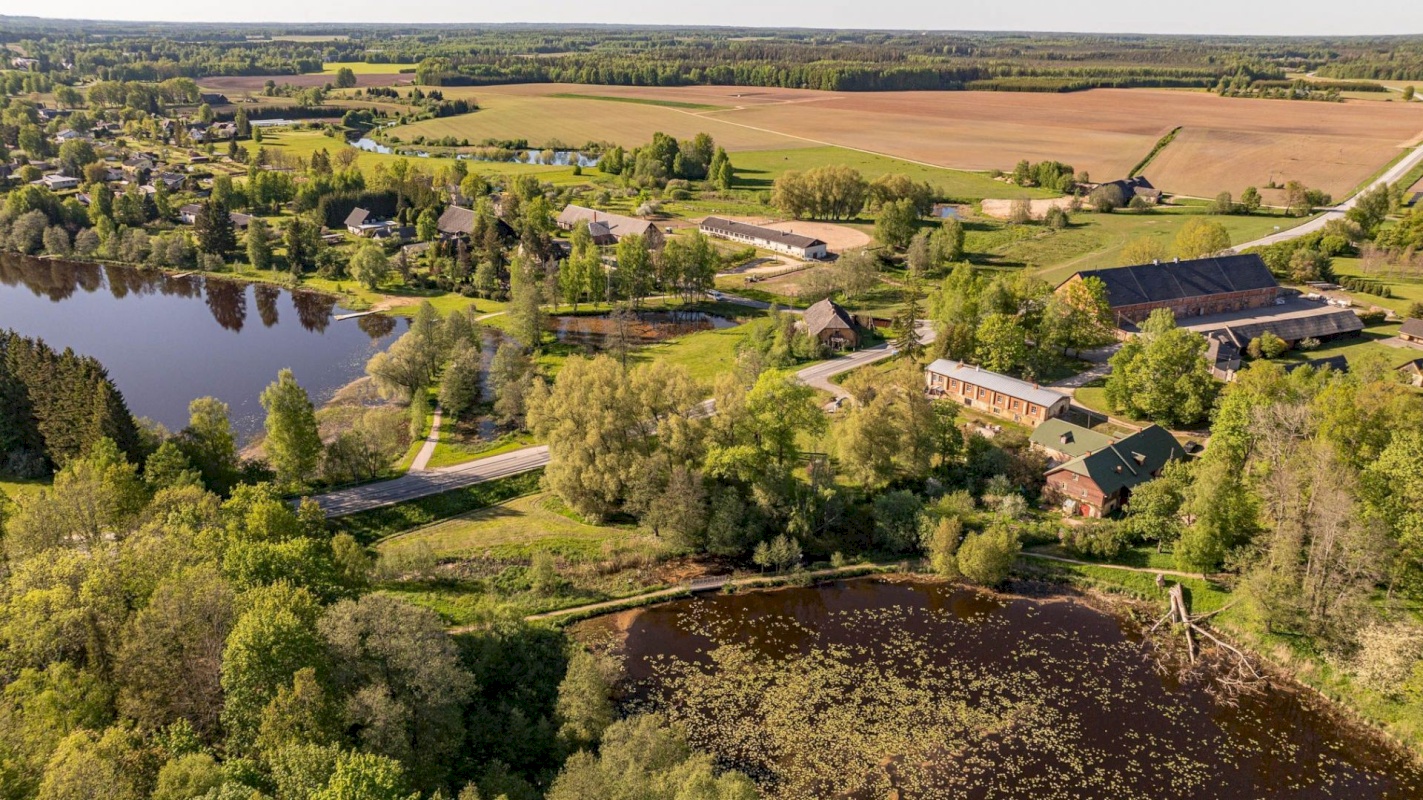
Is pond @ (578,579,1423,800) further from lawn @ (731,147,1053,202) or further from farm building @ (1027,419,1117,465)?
lawn @ (731,147,1053,202)

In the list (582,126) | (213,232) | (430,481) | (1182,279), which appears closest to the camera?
(430,481)

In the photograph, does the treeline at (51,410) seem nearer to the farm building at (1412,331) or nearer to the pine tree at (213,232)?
the pine tree at (213,232)

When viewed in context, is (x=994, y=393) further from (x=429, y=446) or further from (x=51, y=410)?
(x=51, y=410)

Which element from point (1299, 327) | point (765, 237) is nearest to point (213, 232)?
point (765, 237)

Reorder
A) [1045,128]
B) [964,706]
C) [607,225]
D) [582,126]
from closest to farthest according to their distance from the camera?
1. [964,706]
2. [607,225]
3. [1045,128]
4. [582,126]

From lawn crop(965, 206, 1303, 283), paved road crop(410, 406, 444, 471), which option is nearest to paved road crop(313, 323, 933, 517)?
paved road crop(410, 406, 444, 471)

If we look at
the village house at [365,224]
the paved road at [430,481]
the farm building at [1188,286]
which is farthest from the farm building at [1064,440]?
the village house at [365,224]

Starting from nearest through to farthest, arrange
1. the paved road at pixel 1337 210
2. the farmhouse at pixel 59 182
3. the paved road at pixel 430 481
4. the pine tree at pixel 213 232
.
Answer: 1. the paved road at pixel 430 481
2. the pine tree at pixel 213 232
3. the paved road at pixel 1337 210
4. the farmhouse at pixel 59 182

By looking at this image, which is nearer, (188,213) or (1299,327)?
(1299,327)
